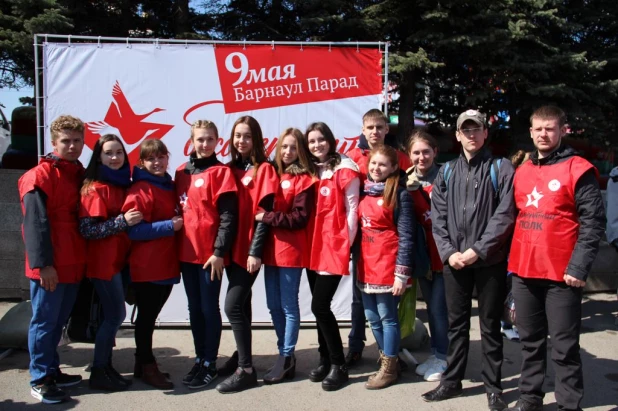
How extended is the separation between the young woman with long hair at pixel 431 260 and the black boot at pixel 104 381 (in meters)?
2.24

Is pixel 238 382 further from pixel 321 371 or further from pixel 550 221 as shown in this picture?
pixel 550 221

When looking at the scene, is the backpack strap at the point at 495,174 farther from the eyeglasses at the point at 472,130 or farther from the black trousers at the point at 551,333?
the black trousers at the point at 551,333

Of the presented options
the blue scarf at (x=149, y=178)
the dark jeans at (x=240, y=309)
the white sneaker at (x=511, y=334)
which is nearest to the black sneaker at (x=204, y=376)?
the dark jeans at (x=240, y=309)

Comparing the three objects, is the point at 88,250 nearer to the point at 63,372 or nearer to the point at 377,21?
the point at 63,372

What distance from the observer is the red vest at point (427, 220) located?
403 cm

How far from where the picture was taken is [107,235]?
12.1 feet

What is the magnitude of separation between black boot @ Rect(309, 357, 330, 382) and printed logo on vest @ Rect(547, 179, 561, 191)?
6.64 ft

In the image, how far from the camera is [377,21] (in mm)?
7320

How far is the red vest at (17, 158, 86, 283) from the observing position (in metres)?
3.58

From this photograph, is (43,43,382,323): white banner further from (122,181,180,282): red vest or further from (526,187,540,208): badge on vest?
(526,187,540,208): badge on vest

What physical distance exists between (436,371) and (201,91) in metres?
3.21

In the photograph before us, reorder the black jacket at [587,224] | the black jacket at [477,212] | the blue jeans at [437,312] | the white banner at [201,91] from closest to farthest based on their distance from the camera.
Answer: the black jacket at [587,224], the black jacket at [477,212], the blue jeans at [437,312], the white banner at [201,91]

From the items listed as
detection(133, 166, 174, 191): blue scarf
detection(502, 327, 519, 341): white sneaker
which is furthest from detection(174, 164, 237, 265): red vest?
detection(502, 327, 519, 341): white sneaker

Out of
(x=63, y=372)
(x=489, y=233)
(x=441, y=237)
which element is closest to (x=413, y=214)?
(x=441, y=237)
